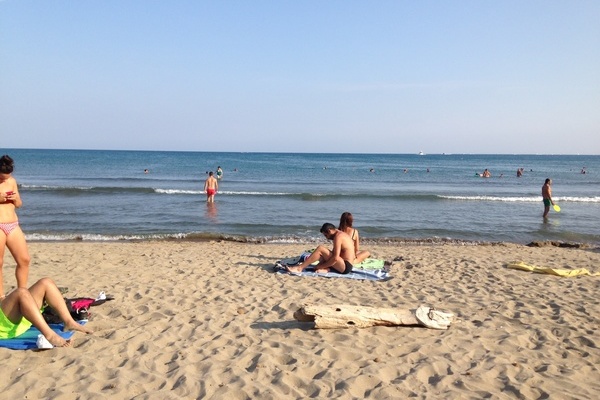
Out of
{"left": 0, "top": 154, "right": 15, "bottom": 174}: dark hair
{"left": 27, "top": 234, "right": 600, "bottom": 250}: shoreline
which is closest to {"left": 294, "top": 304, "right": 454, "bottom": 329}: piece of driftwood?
{"left": 0, "top": 154, "right": 15, "bottom": 174}: dark hair

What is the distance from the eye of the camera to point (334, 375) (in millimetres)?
4027

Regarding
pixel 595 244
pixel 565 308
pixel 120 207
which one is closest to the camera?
pixel 565 308

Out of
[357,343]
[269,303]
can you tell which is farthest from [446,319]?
[269,303]

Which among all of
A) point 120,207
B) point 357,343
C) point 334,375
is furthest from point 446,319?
point 120,207

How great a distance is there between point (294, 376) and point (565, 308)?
163 inches

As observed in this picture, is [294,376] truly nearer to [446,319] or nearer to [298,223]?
[446,319]

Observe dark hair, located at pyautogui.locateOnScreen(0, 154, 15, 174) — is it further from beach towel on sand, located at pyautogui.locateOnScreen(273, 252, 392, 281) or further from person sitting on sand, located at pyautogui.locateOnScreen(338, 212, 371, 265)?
person sitting on sand, located at pyautogui.locateOnScreen(338, 212, 371, 265)

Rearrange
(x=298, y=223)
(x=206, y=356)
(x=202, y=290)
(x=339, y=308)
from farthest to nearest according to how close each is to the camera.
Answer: (x=298, y=223)
(x=202, y=290)
(x=339, y=308)
(x=206, y=356)

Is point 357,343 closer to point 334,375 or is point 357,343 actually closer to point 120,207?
point 334,375

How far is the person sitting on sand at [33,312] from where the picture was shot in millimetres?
4398

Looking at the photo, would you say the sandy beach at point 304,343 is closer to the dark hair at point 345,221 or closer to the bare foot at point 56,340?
the bare foot at point 56,340

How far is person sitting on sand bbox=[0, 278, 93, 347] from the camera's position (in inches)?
173

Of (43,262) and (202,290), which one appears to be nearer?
(202,290)

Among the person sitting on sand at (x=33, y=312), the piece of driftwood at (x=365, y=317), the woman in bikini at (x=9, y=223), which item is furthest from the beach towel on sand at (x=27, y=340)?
the piece of driftwood at (x=365, y=317)
